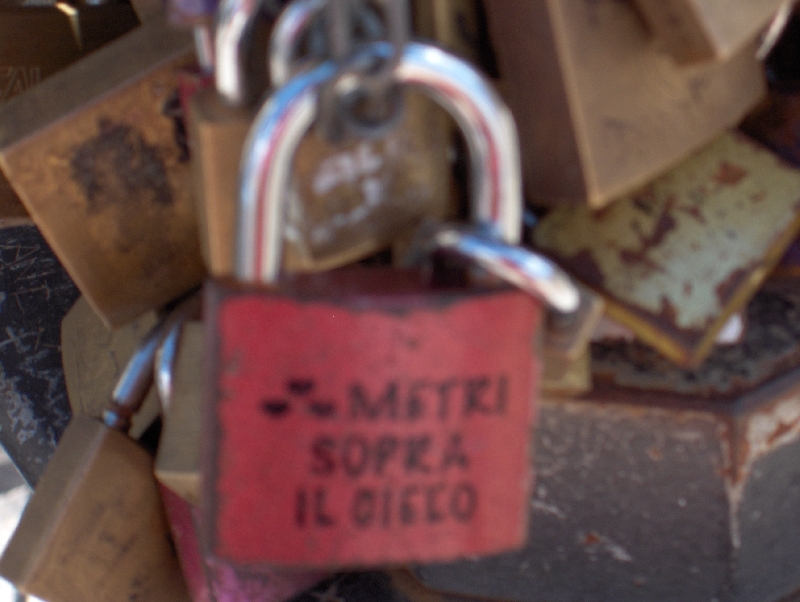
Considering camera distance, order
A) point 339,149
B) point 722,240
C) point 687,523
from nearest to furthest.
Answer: point 339,149, point 722,240, point 687,523

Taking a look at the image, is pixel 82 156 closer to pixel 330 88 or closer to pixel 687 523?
pixel 330 88

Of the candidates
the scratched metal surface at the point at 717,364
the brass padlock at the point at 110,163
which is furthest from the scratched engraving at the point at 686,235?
the brass padlock at the point at 110,163

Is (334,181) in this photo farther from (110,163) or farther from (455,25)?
(110,163)

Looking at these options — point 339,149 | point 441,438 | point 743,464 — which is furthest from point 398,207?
point 743,464

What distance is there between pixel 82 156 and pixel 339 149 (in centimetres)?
33

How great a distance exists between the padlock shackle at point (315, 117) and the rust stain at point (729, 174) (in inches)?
11.6

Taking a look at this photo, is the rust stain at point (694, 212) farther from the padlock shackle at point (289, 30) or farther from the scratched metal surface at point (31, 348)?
the scratched metal surface at point (31, 348)

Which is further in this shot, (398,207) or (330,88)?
(398,207)

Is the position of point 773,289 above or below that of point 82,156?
below

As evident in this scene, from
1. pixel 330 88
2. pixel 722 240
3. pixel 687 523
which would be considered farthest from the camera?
pixel 687 523

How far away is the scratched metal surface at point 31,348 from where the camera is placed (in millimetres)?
1175

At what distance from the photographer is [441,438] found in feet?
1.64

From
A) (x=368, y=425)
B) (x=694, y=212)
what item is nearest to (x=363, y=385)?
(x=368, y=425)

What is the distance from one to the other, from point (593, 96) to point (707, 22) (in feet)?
0.31
